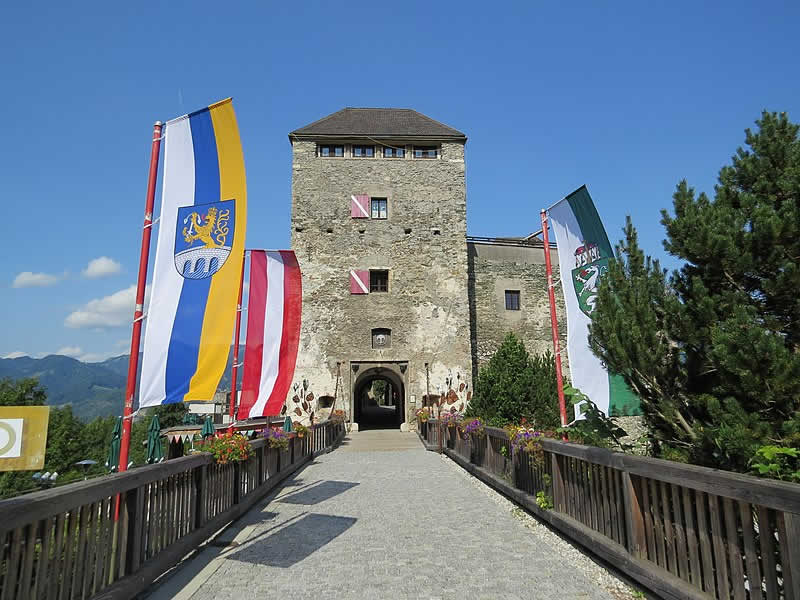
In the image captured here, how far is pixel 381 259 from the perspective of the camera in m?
23.0

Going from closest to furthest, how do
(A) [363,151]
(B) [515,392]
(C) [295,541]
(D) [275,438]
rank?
(C) [295,541]
(D) [275,438]
(B) [515,392]
(A) [363,151]

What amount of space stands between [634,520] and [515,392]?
28.5 ft

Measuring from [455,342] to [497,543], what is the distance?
17.6 meters

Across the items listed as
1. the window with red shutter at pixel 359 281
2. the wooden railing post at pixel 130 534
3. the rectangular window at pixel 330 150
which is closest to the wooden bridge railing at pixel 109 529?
the wooden railing post at pixel 130 534

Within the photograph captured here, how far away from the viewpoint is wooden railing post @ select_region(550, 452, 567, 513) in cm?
530

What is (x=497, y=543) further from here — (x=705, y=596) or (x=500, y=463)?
(x=500, y=463)

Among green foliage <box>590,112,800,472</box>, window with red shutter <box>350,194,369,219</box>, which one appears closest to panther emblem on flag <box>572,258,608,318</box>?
green foliage <box>590,112,800,472</box>

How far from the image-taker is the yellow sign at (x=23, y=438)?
23.3 m

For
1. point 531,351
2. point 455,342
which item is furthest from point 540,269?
point 455,342

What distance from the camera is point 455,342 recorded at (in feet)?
74.1

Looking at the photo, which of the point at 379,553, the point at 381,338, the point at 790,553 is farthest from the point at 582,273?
the point at 381,338

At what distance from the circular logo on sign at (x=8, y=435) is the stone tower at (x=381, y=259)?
13.0 metres

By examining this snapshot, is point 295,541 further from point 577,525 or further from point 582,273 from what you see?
point 582,273

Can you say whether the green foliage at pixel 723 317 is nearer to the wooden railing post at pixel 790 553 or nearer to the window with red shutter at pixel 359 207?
the wooden railing post at pixel 790 553
